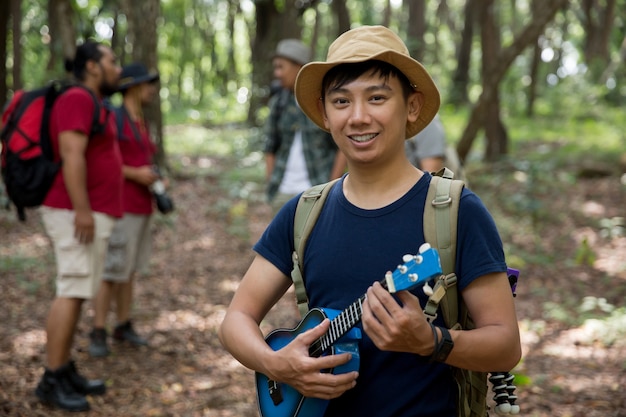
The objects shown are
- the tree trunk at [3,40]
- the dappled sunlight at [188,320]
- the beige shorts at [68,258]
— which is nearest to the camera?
the beige shorts at [68,258]

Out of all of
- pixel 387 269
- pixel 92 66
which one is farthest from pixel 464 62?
pixel 387 269

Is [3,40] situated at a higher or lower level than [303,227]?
higher

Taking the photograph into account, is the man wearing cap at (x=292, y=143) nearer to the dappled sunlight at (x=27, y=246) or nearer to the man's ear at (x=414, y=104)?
the man's ear at (x=414, y=104)

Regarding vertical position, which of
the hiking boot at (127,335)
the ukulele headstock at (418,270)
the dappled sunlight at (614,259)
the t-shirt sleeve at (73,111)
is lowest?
the hiking boot at (127,335)

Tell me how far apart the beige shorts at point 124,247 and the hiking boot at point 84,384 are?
1.15 metres

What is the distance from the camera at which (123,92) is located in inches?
245

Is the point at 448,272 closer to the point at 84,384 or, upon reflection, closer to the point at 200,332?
the point at 84,384

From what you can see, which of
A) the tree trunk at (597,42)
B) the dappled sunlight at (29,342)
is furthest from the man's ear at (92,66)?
the tree trunk at (597,42)

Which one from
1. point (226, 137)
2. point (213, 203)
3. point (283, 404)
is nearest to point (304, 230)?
point (283, 404)

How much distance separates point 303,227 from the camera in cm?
230

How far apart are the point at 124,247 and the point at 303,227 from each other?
4142 mm

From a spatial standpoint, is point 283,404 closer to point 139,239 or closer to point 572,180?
point 139,239

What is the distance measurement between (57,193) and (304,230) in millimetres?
3213

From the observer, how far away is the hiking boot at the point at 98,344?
19.4 ft
